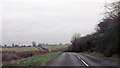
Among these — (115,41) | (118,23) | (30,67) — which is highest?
(118,23)

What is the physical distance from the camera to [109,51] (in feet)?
97.9

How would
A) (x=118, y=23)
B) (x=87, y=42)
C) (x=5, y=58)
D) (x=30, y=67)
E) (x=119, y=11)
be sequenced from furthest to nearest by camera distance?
(x=87, y=42) → (x=5, y=58) → (x=119, y=11) → (x=118, y=23) → (x=30, y=67)

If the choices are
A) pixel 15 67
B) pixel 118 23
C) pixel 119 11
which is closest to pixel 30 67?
pixel 15 67

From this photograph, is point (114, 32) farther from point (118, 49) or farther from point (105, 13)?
point (105, 13)

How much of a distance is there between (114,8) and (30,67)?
1770 cm

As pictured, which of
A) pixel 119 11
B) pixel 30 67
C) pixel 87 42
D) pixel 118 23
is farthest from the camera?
pixel 87 42

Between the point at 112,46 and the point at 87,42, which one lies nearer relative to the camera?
the point at 112,46

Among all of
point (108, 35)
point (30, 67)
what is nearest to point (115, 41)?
point (108, 35)

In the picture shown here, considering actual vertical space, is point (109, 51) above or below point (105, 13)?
below

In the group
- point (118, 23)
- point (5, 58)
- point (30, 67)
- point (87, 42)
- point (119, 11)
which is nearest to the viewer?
point (30, 67)

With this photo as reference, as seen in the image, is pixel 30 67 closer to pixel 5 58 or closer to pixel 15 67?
pixel 15 67

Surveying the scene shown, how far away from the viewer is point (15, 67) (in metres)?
15.9

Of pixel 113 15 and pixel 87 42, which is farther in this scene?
pixel 87 42

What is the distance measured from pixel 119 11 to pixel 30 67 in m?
16.7
